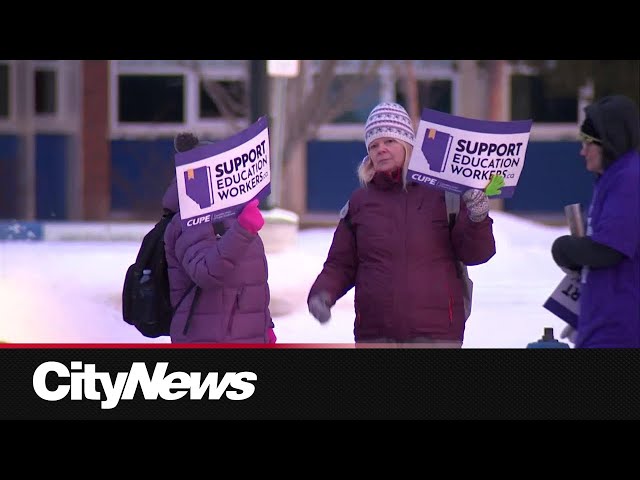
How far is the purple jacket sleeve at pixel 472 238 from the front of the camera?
4223mm

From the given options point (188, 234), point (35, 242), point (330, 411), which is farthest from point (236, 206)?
point (35, 242)

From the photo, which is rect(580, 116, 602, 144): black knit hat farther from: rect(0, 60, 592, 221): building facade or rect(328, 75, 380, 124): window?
rect(0, 60, 592, 221): building facade

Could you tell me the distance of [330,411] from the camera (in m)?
4.34

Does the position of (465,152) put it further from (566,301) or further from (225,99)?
(225,99)

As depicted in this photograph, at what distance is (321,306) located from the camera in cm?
441

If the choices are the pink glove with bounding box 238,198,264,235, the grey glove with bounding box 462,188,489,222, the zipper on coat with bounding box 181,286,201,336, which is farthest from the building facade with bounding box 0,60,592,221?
the grey glove with bounding box 462,188,489,222

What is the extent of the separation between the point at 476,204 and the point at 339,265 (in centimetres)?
62

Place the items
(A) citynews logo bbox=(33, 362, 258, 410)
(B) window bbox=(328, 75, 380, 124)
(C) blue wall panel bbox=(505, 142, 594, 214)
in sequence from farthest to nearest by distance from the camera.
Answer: (C) blue wall panel bbox=(505, 142, 594, 214) < (B) window bbox=(328, 75, 380, 124) < (A) citynews logo bbox=(33, 362, 258, 410)

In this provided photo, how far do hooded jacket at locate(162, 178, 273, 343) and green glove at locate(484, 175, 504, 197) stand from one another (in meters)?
0.89

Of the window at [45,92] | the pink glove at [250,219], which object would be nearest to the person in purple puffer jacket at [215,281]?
the pink glove at [250,219]

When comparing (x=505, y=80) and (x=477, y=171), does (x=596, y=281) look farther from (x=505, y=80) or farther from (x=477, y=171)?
(x=505, y=80)

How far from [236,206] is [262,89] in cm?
566

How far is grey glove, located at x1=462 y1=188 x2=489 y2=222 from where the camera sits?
4203 mm

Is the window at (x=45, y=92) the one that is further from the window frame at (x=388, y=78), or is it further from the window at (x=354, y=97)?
the window at (x=354, y=97)
